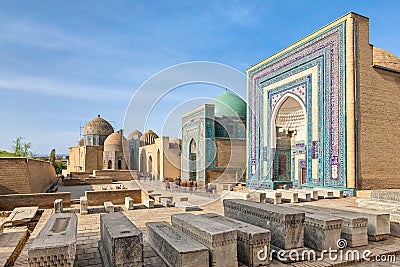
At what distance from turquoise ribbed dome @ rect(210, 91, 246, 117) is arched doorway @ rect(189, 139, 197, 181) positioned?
3.07 meters

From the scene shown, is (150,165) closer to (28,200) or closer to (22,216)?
(28,200)

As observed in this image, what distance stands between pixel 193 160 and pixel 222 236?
740 inches

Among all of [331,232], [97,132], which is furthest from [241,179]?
[97,132]

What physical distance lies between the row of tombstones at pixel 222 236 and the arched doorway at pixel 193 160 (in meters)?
16.8

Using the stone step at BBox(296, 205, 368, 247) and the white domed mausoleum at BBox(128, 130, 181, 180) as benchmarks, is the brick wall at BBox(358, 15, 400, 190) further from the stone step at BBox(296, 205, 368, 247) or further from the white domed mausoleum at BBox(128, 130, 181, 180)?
the white domed mausoleum at BBox(128, 130, 181, 180)

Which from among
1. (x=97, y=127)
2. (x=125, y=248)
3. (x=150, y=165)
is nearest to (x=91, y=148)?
(x=97, y=127)

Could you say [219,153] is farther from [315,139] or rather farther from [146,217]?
[146,217]

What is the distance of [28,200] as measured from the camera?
32.1 ft

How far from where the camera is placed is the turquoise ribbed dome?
2203 cm

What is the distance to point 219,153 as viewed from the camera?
20.3 m

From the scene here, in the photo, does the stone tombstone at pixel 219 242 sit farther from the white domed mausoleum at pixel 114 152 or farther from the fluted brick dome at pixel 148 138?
the fluted brick dome at pixel 148 138

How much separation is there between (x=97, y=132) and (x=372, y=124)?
101 ft

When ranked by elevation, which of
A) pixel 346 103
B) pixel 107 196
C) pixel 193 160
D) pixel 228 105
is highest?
pixel 228 105

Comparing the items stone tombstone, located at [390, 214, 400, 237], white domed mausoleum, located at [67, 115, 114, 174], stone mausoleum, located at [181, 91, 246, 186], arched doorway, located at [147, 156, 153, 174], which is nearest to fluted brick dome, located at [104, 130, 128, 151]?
white domed mausoleum, located at [67, 115, 114, 174]
